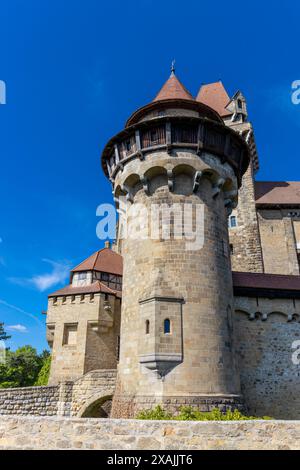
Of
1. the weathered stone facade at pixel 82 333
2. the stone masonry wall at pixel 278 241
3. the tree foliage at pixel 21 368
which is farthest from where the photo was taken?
the tree foliage at pixel 21 368

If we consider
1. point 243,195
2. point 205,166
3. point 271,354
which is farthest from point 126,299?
point 243,195

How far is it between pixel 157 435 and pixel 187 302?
5.62m

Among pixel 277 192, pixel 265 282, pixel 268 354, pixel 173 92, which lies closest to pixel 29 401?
pixel 268 354

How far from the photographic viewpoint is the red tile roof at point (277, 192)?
27.5 m

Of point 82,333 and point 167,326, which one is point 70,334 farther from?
point 167,326

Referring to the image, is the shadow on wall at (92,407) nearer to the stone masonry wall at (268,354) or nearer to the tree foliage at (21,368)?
the stone masonry wall at (268,354)

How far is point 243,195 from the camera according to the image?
27453 millimetres

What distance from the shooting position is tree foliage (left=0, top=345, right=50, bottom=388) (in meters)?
37.3

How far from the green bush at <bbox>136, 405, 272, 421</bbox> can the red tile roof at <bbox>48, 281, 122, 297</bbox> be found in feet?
34.3

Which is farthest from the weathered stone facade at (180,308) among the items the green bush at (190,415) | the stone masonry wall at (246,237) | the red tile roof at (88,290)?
the stone masonry wall at (246,237)

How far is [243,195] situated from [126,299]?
18360 millimetres

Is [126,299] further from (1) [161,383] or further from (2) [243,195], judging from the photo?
(2) [243,195]

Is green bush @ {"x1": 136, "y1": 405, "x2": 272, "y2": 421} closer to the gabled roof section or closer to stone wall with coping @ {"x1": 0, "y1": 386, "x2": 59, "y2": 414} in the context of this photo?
stone wall with coping @ {"x1": 0, "y1": 386, "x2": 59, "y2": 414}

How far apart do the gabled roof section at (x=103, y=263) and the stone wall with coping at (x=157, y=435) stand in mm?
15859
